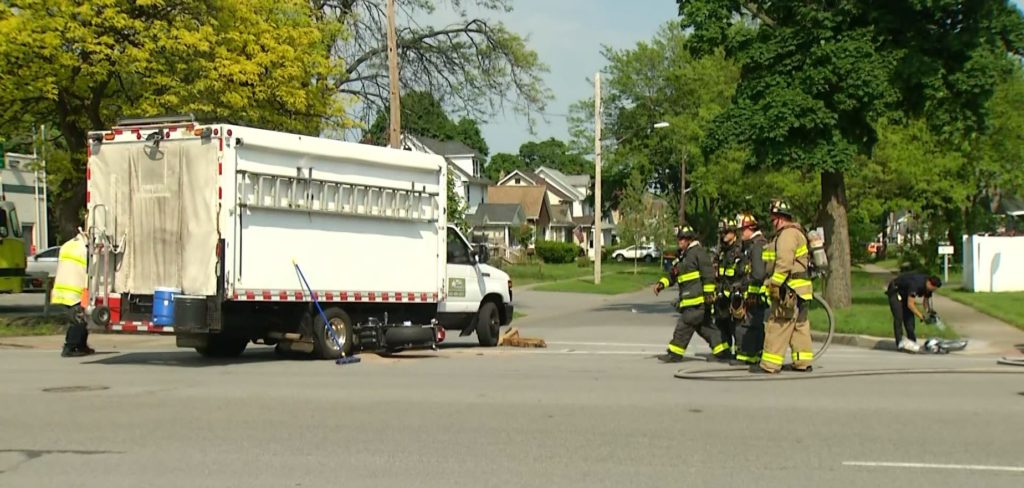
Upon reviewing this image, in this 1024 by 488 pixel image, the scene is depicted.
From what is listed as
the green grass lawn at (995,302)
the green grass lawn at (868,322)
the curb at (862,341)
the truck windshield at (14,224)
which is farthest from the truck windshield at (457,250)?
the truck windshield at (14,224)

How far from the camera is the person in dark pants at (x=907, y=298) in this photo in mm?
15820

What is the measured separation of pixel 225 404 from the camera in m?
10.1

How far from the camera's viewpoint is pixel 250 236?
13367 millimetres

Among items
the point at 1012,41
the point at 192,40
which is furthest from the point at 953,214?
the point at 192,40

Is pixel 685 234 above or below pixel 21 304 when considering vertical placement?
above

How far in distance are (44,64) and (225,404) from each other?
12.1 meters

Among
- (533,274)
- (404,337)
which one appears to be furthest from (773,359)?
(533,274)

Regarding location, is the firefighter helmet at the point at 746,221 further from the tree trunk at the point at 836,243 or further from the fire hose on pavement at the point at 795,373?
the tree trunk at the point at 836,243

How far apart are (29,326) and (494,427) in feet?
52.0

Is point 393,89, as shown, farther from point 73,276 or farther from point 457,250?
point 73,276

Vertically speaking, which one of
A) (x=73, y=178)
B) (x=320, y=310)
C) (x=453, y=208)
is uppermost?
(x=73, y=178)

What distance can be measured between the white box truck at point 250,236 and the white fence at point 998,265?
825 inches

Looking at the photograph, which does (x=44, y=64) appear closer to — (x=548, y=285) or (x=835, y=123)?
(x=835, y=123)

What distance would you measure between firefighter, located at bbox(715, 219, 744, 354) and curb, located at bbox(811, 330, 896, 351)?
4223 millimetres
